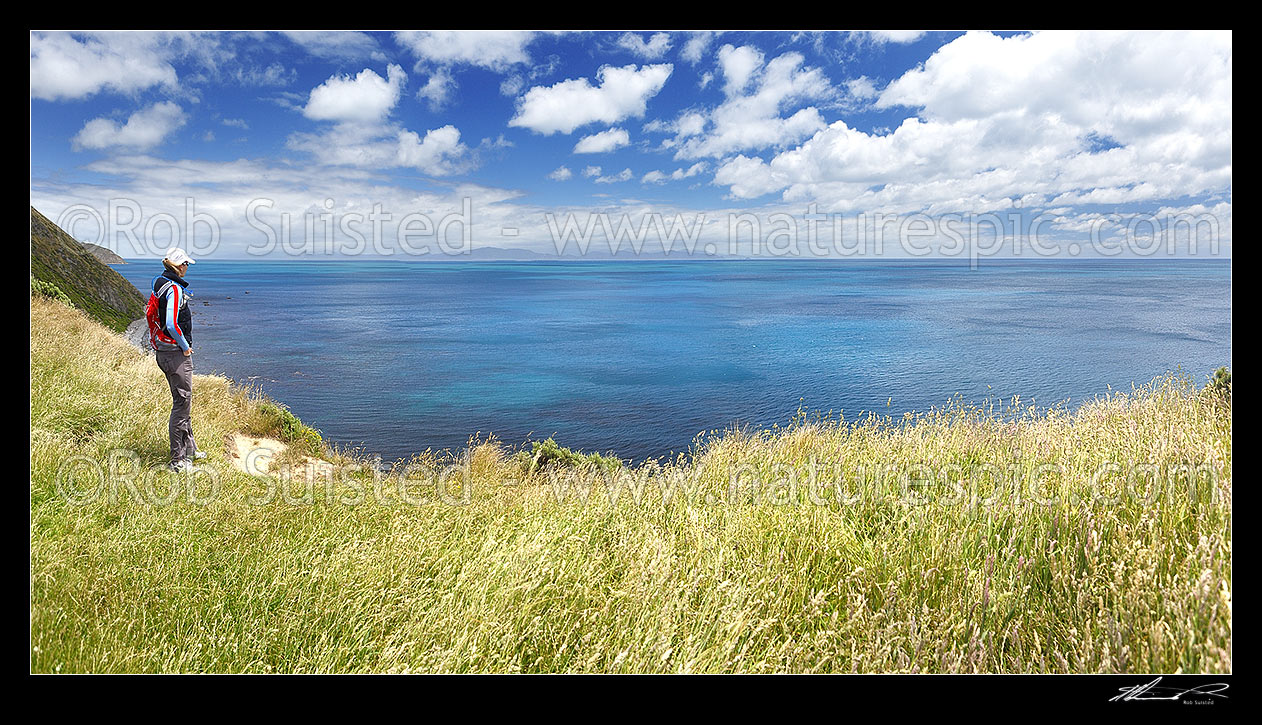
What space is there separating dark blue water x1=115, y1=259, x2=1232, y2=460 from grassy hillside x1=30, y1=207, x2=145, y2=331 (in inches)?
207

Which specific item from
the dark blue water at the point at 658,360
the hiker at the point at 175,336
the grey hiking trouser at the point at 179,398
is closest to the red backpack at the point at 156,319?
the hiker at the point at 175,336

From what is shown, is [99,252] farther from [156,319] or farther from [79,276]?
[156,319]

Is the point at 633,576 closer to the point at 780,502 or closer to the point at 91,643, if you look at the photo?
the point at 780,502

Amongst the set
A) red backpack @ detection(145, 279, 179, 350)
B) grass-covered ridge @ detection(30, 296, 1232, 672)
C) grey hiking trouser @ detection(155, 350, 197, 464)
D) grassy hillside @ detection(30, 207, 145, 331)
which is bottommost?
grass-covered ridge @ detection(30, 296, 1232, 672)

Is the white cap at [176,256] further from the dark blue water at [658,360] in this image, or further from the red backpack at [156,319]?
the dark blue water at [658,360]

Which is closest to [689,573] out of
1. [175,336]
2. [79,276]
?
[175,336]

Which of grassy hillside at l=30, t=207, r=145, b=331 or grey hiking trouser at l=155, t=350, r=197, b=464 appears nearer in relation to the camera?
grey hiking trouser at l=155, t=350, r=197, b=464

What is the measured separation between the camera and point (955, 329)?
48.4 m

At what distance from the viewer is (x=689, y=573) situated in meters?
4.18

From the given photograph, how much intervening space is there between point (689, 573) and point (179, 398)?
21.9ft

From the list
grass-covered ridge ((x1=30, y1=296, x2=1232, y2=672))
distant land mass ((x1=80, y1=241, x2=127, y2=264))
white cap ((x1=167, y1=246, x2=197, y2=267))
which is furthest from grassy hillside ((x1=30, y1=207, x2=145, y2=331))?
grass-covered ridge ((x1=30, y1=296, x2=1232, y2=672))

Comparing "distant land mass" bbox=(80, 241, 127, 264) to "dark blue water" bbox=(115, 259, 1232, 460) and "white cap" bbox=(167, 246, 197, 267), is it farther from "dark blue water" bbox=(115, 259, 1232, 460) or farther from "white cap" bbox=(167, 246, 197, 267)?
"white cap" bbox=(167, 246, 197, 267)

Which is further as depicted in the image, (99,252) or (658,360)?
(99,252)

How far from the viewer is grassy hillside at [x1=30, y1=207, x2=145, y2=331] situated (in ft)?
70.1
